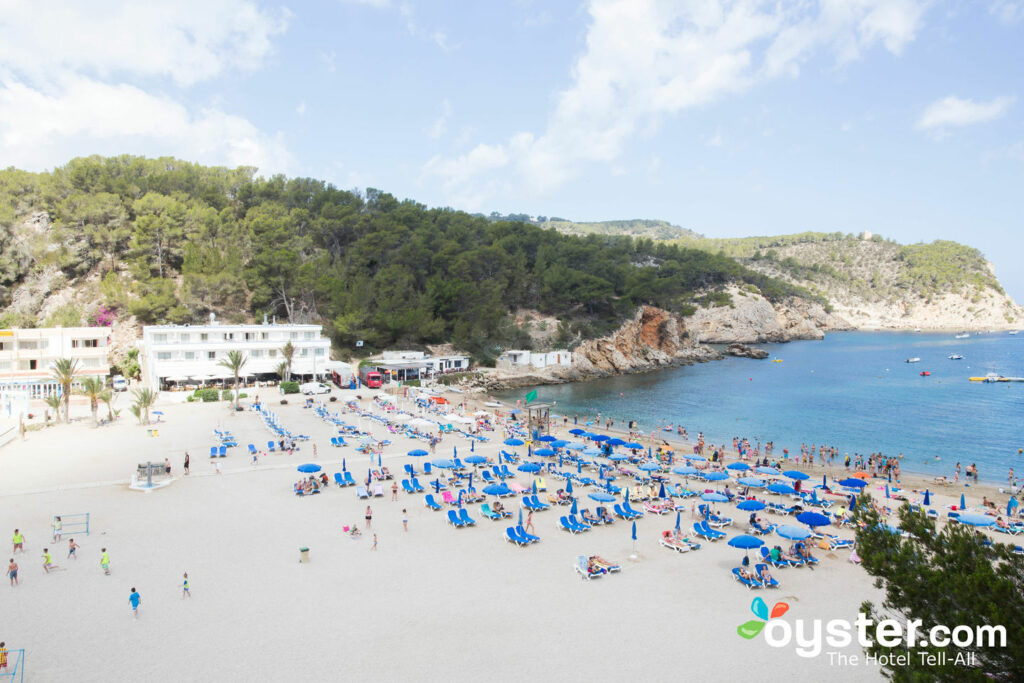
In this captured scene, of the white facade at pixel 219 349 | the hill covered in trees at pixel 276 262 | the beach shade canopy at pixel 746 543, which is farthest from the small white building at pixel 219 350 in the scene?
the beach shade canopy at pixel 746 543

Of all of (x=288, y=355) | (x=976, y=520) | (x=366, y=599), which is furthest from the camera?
(x=288, y=355)

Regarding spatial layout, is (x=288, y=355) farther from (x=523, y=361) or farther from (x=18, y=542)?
(x=18, y=542)

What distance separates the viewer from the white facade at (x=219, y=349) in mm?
42438

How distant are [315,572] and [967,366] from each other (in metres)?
88.7

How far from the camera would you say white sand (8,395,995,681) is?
10.8 m

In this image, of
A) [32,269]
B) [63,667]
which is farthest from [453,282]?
[63,667]

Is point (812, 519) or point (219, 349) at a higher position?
point (219, 349)

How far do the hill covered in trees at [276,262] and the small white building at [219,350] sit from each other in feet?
18.6

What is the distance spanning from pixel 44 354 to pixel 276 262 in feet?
64.0

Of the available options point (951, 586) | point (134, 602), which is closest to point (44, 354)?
point (134, 602)

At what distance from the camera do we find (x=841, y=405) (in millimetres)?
47375

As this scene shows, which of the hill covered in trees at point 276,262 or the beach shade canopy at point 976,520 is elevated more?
the hill covered in trees at point 276,262

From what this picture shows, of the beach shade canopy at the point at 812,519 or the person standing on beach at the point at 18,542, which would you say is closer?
the person standing on beach at the point at 18,542

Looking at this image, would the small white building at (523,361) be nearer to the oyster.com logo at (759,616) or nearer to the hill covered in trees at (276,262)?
the hill covered in trees at (276,262)
